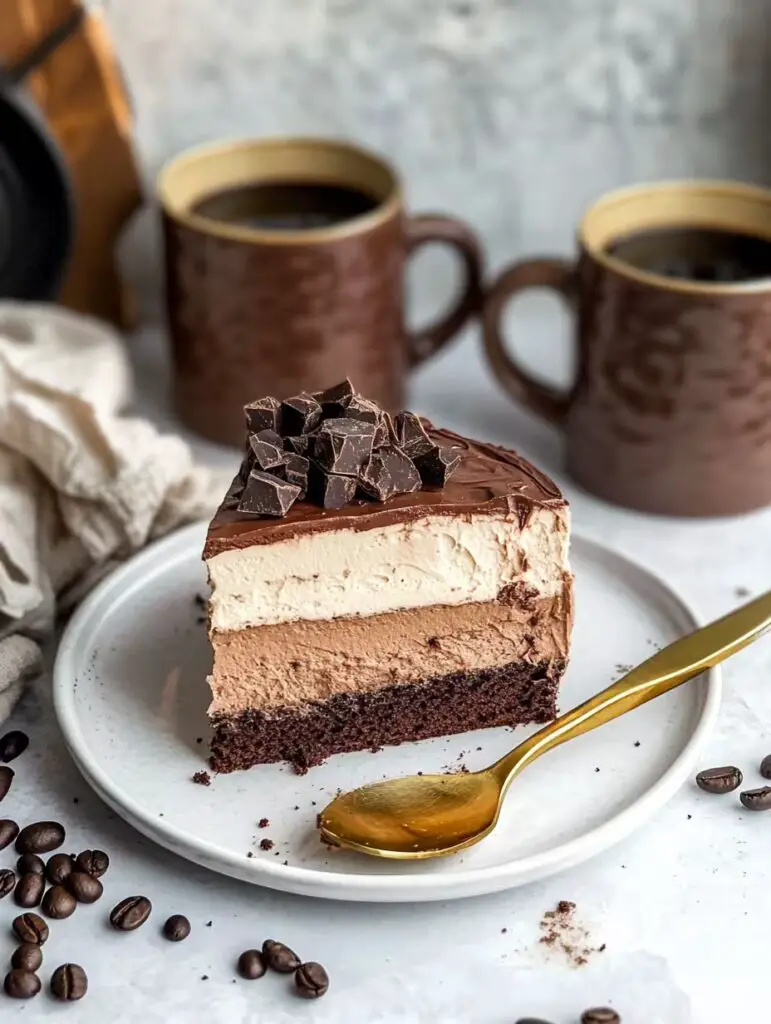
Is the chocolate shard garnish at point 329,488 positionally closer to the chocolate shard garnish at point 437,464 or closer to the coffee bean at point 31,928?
the chocolate shard garnish at point 437,464

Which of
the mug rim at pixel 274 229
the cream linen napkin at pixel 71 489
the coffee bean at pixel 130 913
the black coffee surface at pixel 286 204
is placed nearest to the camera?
the coffee bean at pixel 130 913

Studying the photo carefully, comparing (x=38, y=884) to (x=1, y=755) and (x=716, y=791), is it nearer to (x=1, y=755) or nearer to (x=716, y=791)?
(x=1, y=755)

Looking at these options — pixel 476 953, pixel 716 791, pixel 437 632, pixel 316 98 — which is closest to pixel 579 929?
pixel 476 953

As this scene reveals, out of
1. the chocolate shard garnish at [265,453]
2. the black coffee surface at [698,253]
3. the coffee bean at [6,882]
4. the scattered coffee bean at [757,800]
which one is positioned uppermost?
the chocolate shard garnish at [265,453]

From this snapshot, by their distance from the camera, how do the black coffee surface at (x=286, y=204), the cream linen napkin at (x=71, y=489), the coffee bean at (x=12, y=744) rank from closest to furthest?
the coffee bean at (x=12, y=744), the cream linen napkin at (x=71, y=489), the black coffee surface at (x=286, y=204)

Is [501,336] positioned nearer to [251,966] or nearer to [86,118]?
[86,118]

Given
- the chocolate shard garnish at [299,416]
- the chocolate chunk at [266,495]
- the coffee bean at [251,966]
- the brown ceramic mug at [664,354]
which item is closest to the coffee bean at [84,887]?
the coffee bean at [251,966]
